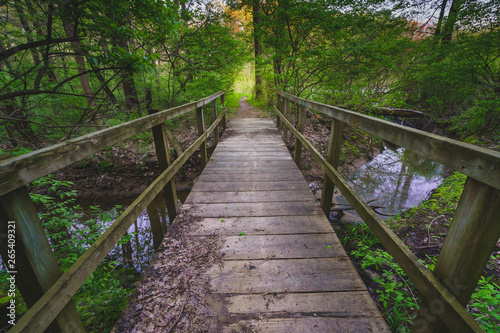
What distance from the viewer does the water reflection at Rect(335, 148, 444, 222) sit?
4844mm

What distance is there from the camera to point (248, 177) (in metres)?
3.63

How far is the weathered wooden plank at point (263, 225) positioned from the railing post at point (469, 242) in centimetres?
128

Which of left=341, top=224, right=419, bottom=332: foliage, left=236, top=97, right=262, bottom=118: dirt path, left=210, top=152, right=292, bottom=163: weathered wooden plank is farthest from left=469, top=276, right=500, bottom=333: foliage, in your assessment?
left=236, top=97, right=262, bottom=118: dirt path

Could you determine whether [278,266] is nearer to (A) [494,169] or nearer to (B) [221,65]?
(A) [494,169]

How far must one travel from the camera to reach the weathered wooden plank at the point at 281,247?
1917 mm

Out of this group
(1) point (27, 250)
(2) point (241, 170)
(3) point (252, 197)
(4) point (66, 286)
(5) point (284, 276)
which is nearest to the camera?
(1) point (27, 250)

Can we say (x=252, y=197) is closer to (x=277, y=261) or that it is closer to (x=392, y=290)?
(x=277, y=261)

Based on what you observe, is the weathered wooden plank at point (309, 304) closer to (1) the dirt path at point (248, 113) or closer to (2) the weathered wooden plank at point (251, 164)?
(2) the weathered wooden plank at point (251, 164)

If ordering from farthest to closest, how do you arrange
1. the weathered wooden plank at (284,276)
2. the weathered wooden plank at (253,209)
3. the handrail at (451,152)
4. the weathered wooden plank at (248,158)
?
the weathered wooden plank at (248,158) → the weathered wooden plank at (253,209) → the weathered wooden plank at (284,276) → the handrail at (451,152)

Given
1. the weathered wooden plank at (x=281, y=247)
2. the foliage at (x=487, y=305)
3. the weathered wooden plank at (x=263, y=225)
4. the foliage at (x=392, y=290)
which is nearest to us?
the foliage at (x=487, y=305)

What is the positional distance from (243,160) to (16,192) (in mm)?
3720

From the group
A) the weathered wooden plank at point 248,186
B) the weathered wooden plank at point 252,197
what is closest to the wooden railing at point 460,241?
the weathered wooden plank at point 252,197

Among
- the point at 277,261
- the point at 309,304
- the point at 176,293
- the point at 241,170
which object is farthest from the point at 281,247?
the point at 241,170

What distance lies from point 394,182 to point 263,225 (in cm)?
539
